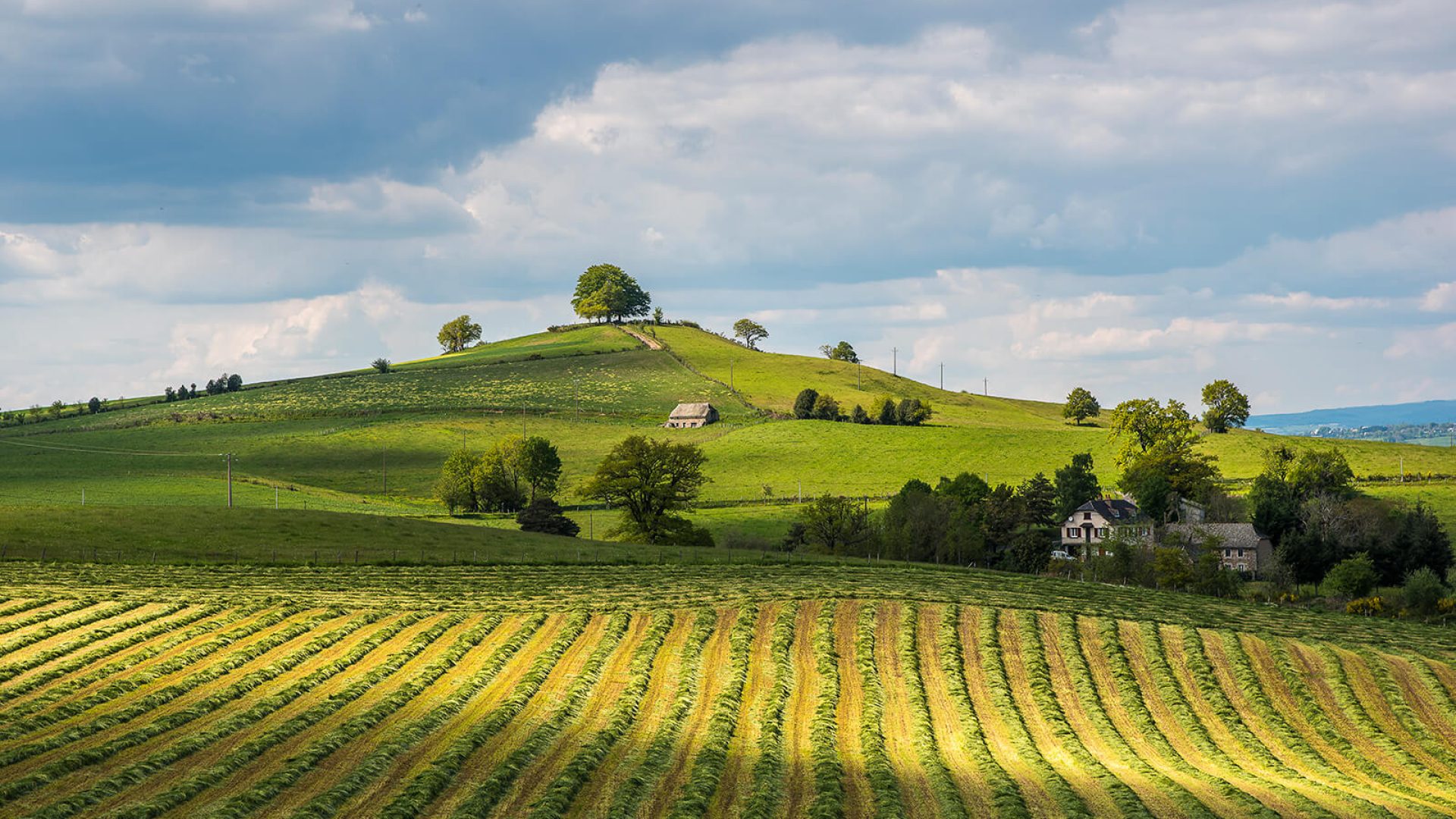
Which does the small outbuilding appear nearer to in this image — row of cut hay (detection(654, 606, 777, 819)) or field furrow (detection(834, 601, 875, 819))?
field furrow (detection(834, 601, 875, 819))

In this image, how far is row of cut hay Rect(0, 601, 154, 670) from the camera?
124ft

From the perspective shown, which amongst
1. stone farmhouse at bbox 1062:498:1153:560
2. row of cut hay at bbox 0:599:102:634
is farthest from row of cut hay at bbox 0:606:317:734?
stone farmhouse at bbox 1062:498:1153:560

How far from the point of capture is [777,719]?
33.4m

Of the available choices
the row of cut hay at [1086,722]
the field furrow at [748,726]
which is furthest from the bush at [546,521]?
the row of cut hay at [1086,722]

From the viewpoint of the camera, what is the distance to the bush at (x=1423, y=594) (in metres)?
68.8

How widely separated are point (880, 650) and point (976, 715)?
25.9 feet

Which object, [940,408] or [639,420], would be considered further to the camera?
[940,408]

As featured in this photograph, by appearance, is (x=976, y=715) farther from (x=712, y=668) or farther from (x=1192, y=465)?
(x=1192, y=465)

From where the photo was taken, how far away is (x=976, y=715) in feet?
116

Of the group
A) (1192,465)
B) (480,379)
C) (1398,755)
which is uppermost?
(480,379)

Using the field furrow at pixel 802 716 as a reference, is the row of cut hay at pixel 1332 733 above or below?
below

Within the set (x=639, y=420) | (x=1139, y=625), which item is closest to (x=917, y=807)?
(x=1139, y=625)

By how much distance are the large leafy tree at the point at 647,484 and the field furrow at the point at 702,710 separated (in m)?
45.7

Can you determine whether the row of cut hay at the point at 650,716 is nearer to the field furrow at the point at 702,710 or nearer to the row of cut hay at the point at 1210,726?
the field furrow at the point at 702,710
